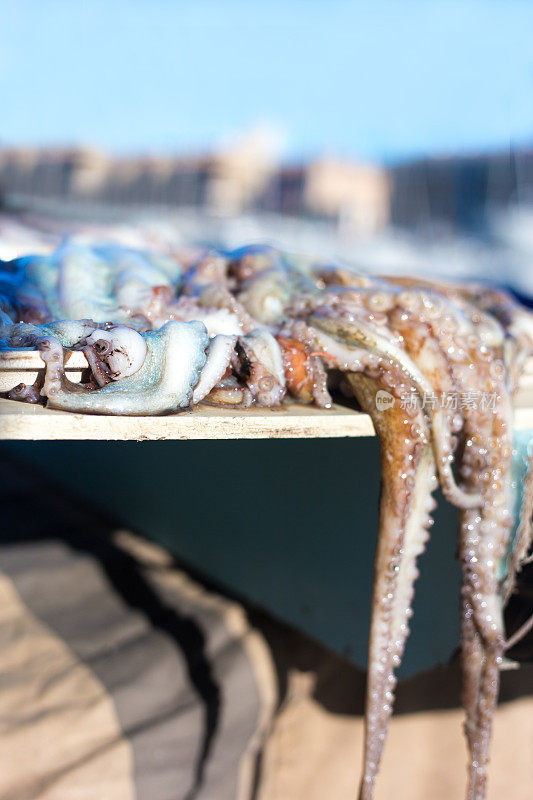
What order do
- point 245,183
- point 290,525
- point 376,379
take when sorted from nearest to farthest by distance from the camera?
1. point 376,379
2. point 290,525
3. point 245,183

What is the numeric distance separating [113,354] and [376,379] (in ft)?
2.10

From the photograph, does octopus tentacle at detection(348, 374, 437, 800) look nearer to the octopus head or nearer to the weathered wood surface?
the weathered wood surface

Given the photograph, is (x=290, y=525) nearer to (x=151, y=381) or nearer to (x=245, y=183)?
(x=151, y=381)

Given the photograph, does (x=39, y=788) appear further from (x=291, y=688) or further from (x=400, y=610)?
(x=400, y=610)

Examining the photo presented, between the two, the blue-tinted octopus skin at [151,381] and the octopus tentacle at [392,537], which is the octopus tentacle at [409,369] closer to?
the octopus tentacle at [392,537]

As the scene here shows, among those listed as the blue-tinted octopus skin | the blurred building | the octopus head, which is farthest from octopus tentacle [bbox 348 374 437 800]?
the blurred building

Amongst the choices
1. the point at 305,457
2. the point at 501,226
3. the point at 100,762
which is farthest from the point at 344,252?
the point at 100,762

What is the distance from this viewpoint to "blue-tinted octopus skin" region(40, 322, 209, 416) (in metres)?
1.22

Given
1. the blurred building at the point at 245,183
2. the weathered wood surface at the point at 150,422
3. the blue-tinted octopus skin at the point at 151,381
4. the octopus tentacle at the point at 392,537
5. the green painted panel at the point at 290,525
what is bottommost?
the green painted panel at the point at 290,525

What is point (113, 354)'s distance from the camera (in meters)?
1.28

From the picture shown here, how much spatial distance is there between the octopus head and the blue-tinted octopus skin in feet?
0.06

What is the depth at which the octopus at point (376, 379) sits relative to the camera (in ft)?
4.36

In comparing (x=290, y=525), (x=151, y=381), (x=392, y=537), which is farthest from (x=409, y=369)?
(x=290, y=525)

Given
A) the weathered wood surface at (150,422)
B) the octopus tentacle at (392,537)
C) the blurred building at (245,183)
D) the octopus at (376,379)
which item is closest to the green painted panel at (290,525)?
the octopus at (376,379)
